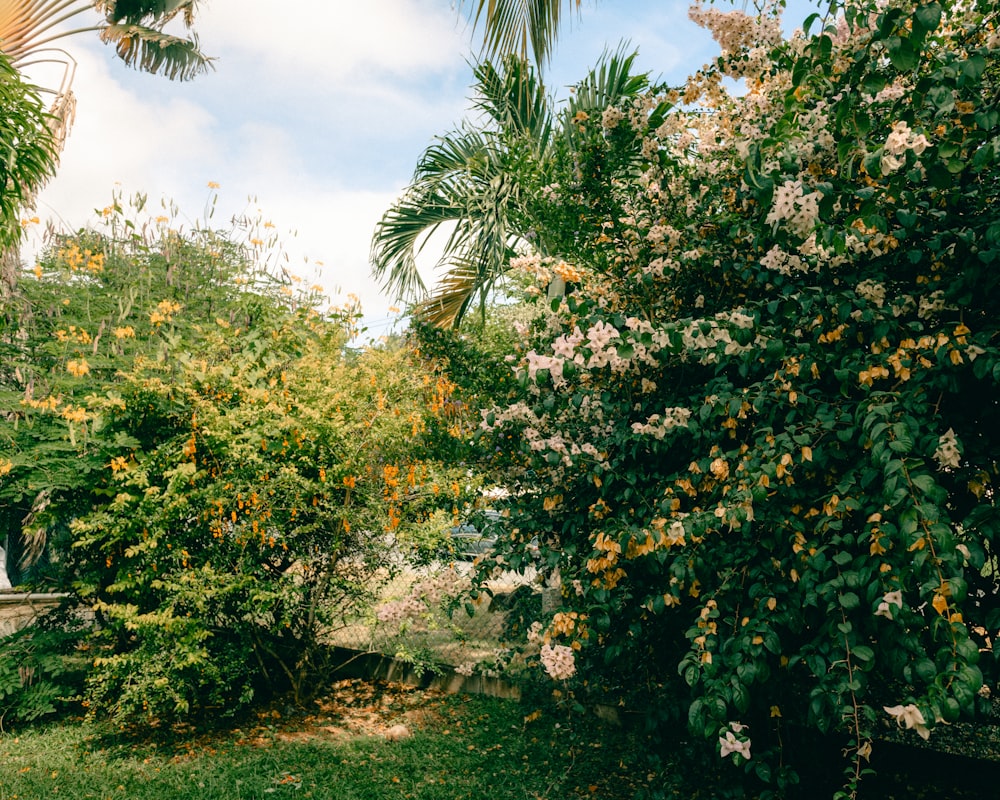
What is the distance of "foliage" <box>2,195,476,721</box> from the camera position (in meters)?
5.13

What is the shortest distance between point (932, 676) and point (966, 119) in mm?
1695

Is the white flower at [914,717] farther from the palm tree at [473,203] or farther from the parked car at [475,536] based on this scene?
the palm tree at [473,203]

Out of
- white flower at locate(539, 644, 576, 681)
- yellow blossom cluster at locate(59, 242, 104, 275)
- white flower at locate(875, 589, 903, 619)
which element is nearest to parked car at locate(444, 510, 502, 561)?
white flower at locate(539, 644, 576, 681)

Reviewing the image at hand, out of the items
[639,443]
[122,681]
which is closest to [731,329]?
[639,443]

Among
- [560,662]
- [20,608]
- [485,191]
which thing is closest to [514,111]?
[485,191]

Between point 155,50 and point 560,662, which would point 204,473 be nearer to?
point 560,662

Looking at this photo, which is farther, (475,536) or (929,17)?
(475,536)

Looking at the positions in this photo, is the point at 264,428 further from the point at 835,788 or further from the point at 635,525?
the point at 835,788

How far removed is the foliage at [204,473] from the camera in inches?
202

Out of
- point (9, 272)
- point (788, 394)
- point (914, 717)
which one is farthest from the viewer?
point (9, 272)

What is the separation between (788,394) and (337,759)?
161 inches

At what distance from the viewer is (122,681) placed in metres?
5.26

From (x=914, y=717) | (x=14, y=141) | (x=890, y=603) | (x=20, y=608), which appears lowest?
(x=20, y=608)

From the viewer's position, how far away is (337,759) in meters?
4.97
